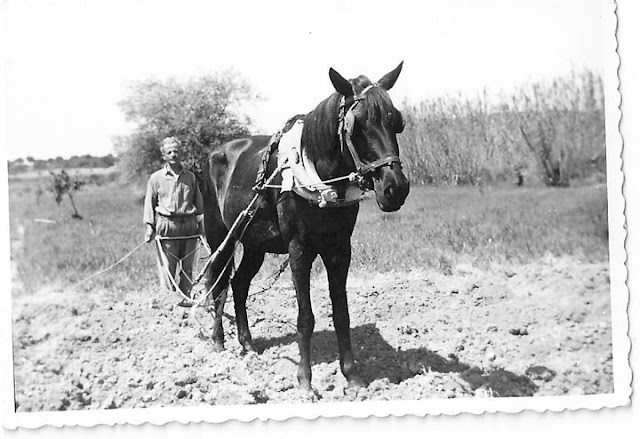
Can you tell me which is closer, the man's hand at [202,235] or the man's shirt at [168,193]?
the man's shirt at [168,193]

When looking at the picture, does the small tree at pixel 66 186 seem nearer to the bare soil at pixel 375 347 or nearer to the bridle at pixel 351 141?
the bare soil at pixel 375 347

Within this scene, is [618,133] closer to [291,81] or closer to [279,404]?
[291,81]

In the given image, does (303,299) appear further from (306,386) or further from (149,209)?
(149,209)

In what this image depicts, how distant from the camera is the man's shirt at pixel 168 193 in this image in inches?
157

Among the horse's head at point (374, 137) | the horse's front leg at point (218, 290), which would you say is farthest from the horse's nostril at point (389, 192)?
the horse's front leg at point (218, 290)

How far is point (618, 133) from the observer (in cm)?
359

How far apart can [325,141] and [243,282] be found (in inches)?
50.4

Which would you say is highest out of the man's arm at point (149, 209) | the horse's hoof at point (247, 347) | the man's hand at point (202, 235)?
the man's arm at point (149, 209)

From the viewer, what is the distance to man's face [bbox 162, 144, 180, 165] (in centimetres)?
394

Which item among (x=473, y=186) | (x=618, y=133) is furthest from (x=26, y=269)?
(x=618, y=133)

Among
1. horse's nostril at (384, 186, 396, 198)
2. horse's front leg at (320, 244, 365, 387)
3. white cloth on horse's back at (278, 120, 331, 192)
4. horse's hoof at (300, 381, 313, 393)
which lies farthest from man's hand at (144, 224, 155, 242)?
horse's nostril at (384, 186, 396, 198)

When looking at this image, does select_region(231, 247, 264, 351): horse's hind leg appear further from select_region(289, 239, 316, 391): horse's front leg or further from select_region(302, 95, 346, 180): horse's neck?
select_region(302, 95, 346, 180): horse's neck

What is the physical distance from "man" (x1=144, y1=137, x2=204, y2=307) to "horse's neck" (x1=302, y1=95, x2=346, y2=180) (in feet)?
3.59

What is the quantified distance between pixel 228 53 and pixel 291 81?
0.42 meters
